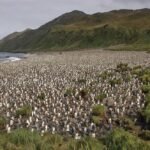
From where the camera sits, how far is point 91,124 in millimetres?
17594

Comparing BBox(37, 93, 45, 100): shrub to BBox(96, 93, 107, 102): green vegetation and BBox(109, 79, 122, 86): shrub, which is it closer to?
BBox(96, 93, 107, 102): green vegetation

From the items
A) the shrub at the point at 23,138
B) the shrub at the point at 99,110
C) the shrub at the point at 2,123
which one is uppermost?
the shrub at the point at 23,138

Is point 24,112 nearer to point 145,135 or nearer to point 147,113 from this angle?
point 147,113

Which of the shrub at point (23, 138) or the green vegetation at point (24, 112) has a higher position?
the shrub at point (23, 138)

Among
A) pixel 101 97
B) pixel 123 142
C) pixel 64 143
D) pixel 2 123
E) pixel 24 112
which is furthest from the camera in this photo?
pixel 101 97

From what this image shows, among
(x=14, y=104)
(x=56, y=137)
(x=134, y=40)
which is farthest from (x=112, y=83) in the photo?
(x=134, y=40)

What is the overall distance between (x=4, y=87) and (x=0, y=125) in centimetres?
1170

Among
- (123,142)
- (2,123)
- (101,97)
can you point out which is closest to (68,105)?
(101,97)

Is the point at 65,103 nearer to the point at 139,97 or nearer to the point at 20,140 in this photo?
the point at 139,97

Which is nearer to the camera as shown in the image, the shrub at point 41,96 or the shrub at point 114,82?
the shrub at point 41,96

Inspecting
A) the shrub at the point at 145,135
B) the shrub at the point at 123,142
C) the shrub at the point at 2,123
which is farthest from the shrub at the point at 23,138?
the shrub at the point at 2,123

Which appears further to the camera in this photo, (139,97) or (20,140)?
(139,97)

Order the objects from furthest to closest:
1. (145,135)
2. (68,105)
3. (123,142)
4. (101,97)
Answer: (101,97)
(68,105)
(145,135)
(123,142)

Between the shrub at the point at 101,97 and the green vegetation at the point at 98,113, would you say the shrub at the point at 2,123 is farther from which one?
the shrub at the point at 101,97
